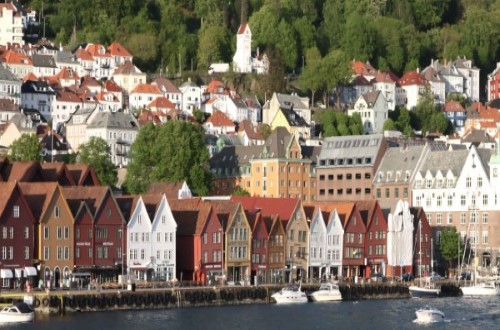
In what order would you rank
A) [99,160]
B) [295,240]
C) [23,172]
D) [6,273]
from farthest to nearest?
[99,160] < [295,240] < [23,172] < [6,273]

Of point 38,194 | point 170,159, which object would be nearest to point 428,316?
point 38,194

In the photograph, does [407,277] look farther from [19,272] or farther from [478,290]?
[19,272]

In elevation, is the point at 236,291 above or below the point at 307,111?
below

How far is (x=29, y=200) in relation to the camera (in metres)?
106

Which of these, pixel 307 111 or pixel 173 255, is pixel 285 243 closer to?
pixel 173 255

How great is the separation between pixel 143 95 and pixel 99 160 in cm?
4780

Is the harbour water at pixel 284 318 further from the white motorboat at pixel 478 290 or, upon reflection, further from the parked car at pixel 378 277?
the parked car at pixel 378 277

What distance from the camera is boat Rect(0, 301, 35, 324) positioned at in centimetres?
9319

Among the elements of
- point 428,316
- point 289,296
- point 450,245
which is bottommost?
point 428,316

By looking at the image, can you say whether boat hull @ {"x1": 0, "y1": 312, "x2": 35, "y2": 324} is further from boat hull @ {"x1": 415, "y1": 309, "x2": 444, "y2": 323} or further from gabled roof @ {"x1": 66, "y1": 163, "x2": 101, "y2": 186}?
gabled roof @ {"x1": 66, "y1": 163, "x2": 101, "y2": 186}

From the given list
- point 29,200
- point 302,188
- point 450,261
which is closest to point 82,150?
point 302,188

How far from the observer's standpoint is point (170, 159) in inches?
5979

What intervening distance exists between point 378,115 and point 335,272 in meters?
75.3

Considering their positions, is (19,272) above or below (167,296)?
above
